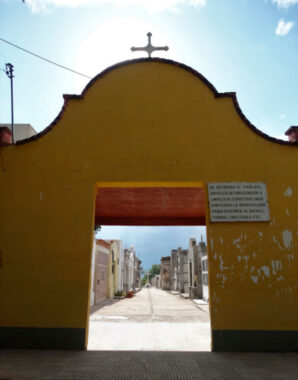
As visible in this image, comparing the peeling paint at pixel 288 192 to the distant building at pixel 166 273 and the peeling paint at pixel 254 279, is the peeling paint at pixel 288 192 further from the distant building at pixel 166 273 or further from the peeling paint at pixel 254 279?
the distant building at pixel 166 273

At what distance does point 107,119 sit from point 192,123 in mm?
1922

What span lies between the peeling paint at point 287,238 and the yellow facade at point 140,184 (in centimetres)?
2

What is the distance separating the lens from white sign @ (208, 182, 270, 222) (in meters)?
5.35

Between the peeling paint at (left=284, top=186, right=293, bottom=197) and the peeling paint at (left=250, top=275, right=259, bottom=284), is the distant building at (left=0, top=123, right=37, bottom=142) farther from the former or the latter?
the peeling paint at (left=250, top=275, right=259, bottom=284)

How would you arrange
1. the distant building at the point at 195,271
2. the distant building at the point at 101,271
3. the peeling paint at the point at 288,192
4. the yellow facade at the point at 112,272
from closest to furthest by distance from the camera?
the peeling paint at the point at 288,192 < the distant building at the point at 101,271 < the yellow facade at the point at 112,272 < the distant building at the point at 195,271

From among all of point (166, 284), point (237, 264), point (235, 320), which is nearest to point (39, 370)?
point (235, 320)

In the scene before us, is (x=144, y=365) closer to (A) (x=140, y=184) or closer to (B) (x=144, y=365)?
(B) (x=144, y=365)

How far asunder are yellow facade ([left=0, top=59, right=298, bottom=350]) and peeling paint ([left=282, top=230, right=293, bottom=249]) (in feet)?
0.07

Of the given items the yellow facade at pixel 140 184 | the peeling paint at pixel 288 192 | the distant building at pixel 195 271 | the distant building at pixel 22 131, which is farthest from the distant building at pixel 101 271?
the peeling paint at pixel 288 192

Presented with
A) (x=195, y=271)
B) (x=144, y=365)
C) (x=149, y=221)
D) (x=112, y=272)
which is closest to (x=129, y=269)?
(x=112, y=272)

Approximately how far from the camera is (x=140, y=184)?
5.65 meters

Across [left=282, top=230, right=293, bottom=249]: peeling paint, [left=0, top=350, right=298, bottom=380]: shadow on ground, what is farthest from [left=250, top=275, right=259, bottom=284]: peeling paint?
[left=0, top=350, right=298, bottom=380]: shadow on ground

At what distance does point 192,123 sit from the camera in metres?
5.94

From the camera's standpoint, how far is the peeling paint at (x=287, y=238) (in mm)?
5250
